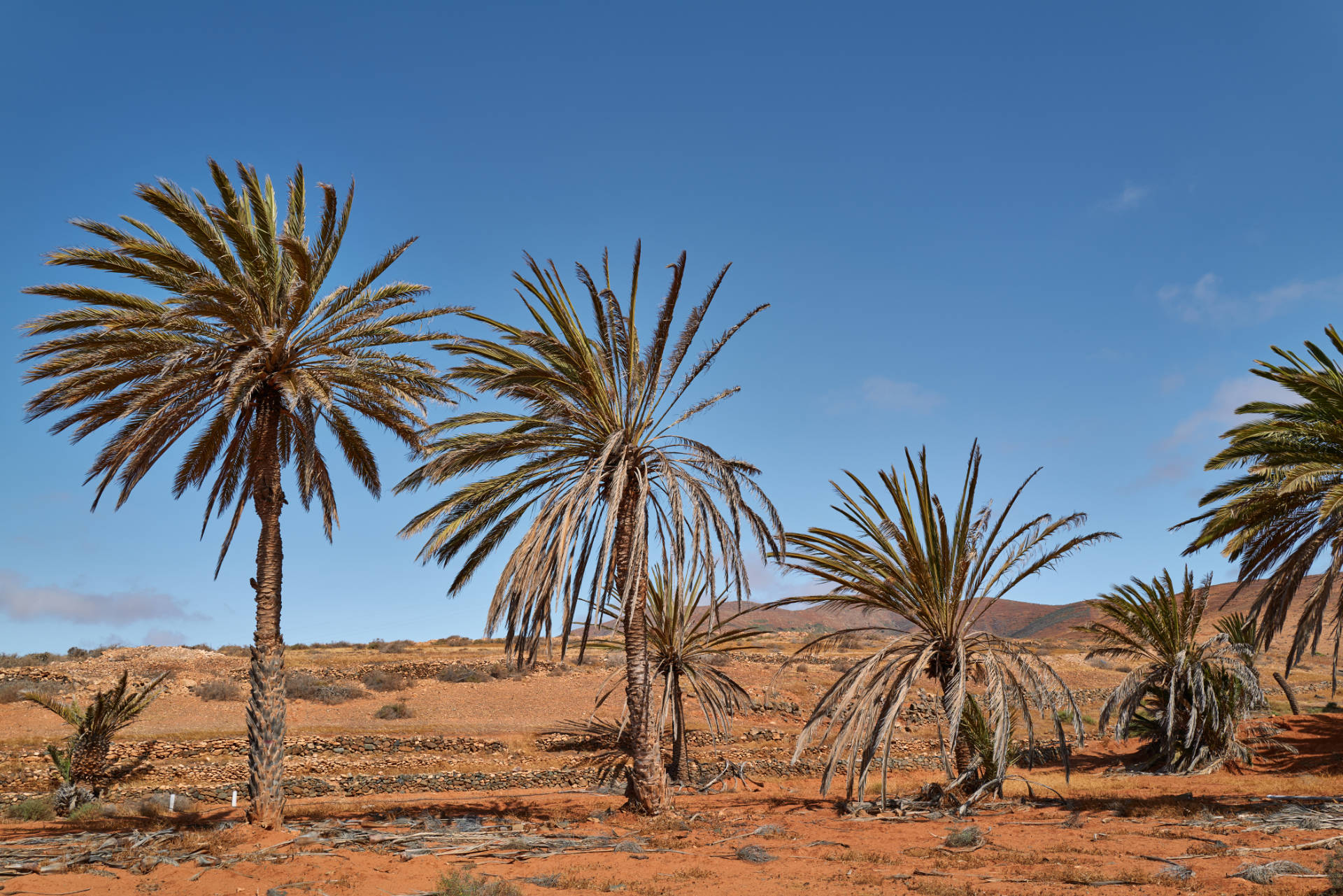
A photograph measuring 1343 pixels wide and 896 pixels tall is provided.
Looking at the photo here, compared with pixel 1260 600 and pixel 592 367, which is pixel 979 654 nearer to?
pixel 1260 600

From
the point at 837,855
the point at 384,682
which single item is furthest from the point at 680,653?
the point at 384,682

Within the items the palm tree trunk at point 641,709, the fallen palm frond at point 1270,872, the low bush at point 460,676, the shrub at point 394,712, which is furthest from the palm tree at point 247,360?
the low bush at point 460,676

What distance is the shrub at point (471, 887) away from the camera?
793 centimetres

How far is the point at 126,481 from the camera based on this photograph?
13.2 metres

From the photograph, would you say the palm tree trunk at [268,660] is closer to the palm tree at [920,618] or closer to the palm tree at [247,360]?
the palm tree at [247,360]

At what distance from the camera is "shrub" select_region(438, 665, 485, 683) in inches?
1460

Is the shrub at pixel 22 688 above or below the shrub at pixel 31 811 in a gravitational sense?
above

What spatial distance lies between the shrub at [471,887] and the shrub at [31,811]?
1273 centimetres

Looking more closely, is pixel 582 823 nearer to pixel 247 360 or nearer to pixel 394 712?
pixel 247 360

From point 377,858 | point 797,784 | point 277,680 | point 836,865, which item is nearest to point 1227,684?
point 797,784

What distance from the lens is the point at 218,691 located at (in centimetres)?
3144

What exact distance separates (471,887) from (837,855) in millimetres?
4732

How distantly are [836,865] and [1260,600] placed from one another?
36.3ft

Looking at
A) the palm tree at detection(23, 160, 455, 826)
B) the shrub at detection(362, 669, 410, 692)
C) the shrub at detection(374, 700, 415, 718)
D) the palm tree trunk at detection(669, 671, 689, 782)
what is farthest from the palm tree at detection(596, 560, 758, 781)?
the shrub at detection(362, 669, 410, 692)
